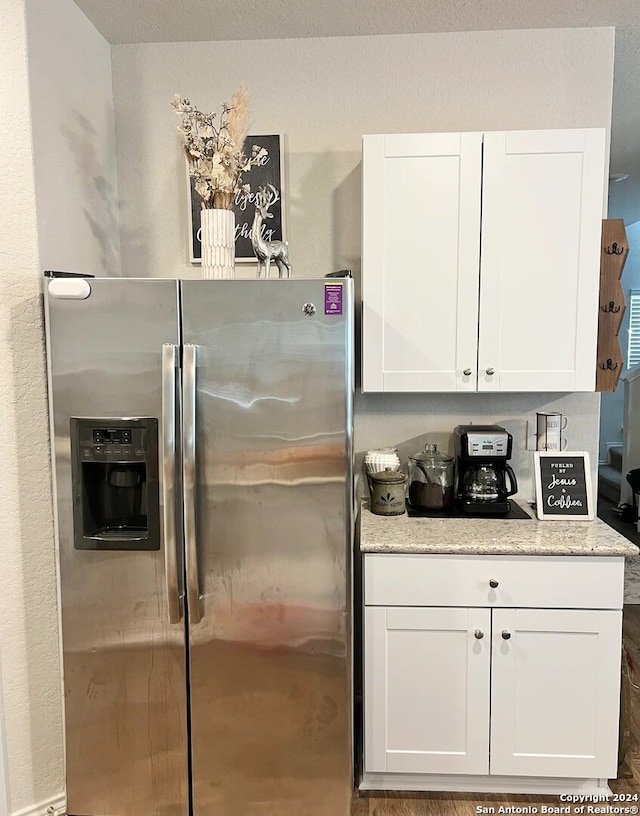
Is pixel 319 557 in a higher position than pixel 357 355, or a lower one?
lower

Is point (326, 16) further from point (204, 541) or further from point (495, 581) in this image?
point (495, 581)

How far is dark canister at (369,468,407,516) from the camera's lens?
224 cm

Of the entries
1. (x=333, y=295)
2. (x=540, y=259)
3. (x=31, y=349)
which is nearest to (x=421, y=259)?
(x=540, y=259)

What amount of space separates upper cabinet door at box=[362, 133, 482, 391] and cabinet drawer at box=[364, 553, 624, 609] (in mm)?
617

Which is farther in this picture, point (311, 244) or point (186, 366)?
point (311, 244)

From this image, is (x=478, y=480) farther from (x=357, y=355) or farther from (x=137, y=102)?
(x=137, y=102)

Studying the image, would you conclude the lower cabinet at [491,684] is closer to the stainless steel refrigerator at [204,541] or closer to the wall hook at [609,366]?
the stainless steel refrigerator at [204,541]

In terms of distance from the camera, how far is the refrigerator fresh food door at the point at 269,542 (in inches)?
→ 70.6

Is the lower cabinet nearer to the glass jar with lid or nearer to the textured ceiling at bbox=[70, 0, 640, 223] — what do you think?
the glass jar with lid

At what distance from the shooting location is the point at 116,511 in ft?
6.19

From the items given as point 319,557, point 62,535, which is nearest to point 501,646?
point 319,557

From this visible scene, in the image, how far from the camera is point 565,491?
2.23 metres

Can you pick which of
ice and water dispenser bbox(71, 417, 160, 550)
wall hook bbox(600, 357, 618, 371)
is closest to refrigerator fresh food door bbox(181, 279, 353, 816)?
ice and water dispenser bbox(71, 417, 160, 550)

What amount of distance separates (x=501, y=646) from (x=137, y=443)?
1366mm
